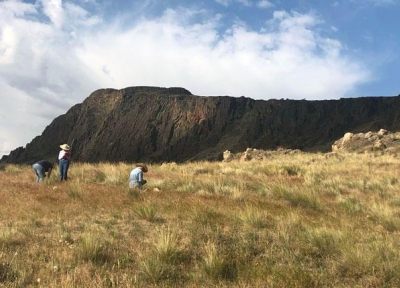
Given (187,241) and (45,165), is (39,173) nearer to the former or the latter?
(45,165)

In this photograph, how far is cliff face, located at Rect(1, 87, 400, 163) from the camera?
106m

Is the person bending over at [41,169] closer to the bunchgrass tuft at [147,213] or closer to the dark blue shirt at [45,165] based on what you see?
the dark blue shirt at [45,165]

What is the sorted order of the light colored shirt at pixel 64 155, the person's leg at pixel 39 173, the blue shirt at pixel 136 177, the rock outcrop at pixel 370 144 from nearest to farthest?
the blue shirt at pixel 136 177 < the person's leg at pixel 39 173 < the light colored shirt at pixel 64 155 < the rock outcrop at pixel 370 144

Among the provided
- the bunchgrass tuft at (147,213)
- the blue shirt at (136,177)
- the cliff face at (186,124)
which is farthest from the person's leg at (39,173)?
the cliff face at (186,124)

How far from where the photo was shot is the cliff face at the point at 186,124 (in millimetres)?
106312

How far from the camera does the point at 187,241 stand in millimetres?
7281

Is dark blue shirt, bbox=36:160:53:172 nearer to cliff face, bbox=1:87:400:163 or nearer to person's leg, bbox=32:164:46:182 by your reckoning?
person's leg, bbox=32:164:46:182

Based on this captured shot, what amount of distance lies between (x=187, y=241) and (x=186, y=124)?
124802 mm

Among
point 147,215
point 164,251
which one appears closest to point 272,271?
point 164,251

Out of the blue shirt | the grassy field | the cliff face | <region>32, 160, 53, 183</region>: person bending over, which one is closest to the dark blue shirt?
<region>32, 160, 53, 183</region>: person bending over

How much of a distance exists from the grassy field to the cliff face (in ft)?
265

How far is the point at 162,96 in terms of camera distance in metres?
145

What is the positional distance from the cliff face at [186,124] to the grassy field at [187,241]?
80.8 meters

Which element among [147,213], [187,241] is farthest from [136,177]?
[187,241]
